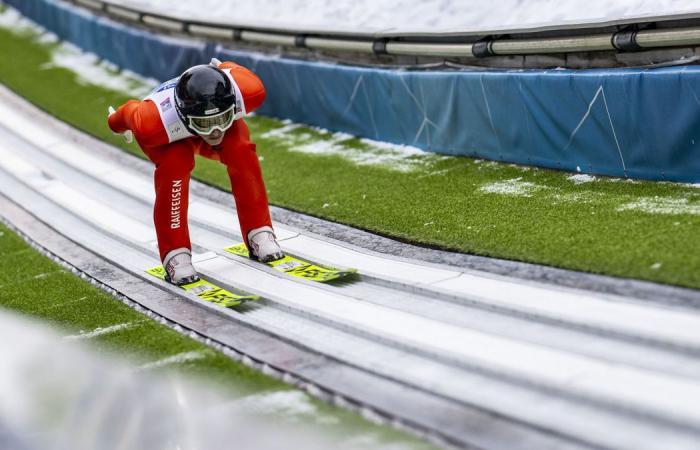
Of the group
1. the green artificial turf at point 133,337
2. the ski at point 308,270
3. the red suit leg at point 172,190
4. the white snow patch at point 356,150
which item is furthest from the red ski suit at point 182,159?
the white snow patch at point 356,150

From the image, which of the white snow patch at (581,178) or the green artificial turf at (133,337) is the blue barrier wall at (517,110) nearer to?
the white snow patch at (581,178)

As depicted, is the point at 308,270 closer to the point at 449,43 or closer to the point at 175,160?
the point at 175,160

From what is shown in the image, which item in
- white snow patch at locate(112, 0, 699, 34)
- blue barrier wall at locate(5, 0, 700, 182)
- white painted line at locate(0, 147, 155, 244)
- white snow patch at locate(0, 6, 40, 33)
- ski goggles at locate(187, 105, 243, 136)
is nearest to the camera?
ski goggles at locate(187, 105, 243, 136)

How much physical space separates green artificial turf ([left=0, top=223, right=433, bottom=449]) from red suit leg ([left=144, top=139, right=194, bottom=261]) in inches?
23.9

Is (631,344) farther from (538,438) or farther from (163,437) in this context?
(163,437)

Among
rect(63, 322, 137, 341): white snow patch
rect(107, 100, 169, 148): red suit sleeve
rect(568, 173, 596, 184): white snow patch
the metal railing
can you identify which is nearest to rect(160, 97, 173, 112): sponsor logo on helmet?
rect(107, 100, 169, 148): red suit sleeve

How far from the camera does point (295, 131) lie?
1306cm

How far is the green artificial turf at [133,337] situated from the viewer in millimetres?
4516

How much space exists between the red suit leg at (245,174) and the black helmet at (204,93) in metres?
0.53

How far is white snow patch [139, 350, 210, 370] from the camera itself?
18.3 feet

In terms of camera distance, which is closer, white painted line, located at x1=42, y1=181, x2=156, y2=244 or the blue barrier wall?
the blue barrier wall

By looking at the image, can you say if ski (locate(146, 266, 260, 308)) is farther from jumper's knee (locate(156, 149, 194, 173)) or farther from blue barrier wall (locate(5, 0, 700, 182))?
blue barrier wall (locate(5, 0, 700, 182))

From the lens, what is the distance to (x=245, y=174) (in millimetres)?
7289

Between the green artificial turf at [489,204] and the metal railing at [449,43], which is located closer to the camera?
the green artificial turf at [489,204]
